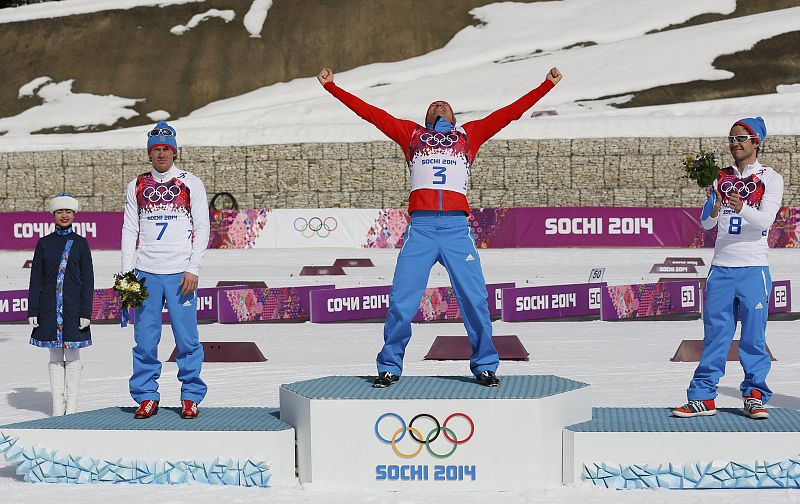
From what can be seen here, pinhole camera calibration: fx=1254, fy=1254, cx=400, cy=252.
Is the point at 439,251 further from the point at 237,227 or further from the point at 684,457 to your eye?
the point at 237,227

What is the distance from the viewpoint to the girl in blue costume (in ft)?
32.1

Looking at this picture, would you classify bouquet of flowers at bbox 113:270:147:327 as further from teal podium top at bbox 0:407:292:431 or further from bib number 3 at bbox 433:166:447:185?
bib number 3 at bbox 433:166:447:185

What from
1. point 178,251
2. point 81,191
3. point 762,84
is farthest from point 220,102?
point 178,251

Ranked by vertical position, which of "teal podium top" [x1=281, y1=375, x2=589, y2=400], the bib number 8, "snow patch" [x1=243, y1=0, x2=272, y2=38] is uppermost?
"snow patch" [x1=243, y1=0, x2=272, y2=38]

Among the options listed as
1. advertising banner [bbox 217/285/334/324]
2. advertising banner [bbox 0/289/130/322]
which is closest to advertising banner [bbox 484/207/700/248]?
advertising banner [bbox 217/285/334/324]

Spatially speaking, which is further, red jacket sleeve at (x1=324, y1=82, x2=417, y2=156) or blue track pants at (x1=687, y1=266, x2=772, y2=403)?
red jacket sleeve at (x1=324, y1=82, x2=417, y2=156)

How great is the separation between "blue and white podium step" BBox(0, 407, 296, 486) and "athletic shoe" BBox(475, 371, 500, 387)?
1369mm

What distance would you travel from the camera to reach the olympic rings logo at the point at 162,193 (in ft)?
29.1

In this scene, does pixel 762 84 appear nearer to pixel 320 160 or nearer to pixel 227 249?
pixel 320 160

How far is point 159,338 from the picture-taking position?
8.76 metres

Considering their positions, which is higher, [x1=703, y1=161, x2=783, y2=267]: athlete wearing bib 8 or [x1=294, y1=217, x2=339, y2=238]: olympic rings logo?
[x1=703, y1=161, x2=783, y2=267]: athlete wearing bib 8

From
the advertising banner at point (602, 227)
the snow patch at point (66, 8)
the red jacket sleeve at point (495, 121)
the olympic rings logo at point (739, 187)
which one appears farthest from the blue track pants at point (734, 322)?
the snow patch at point (66, 8)

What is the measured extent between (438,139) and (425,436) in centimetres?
216

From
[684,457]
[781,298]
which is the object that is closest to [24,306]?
[781,298]
